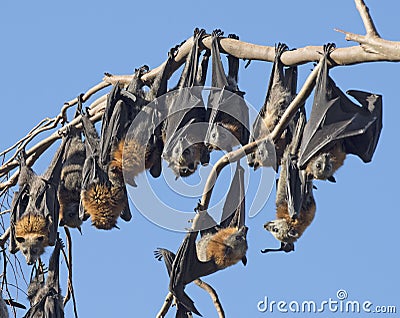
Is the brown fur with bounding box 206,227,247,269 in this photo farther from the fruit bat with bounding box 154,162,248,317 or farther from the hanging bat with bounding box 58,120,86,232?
the hanging bat with bounding box 58,120,86,232

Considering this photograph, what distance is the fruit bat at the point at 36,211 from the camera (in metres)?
14.2

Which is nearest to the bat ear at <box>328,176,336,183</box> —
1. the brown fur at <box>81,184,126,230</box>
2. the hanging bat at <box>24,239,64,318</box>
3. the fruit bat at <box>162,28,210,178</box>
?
the fruit bat at <box>162,28,210,178</box>

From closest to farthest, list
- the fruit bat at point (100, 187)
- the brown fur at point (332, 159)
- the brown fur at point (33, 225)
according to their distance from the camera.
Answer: the brown fur at point (332, 159) < the fruit bat at point (100, 187) < the brown fur at point (33, 225)

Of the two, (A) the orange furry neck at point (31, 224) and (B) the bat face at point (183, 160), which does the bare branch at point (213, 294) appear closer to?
(B) the bat face at point (183, 160)

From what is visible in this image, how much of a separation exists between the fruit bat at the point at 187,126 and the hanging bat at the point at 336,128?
1.54 meters

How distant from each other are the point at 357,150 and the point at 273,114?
5.33ft

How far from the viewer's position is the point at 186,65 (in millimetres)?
12742

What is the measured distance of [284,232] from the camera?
13.5m

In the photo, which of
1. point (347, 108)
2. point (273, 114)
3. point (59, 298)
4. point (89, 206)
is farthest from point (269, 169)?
point (59, 298)

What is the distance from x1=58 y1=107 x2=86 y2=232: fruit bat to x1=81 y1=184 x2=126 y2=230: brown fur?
0.74m

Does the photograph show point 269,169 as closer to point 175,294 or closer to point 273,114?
point 273,114

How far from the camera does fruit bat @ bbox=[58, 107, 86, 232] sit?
15.2 m

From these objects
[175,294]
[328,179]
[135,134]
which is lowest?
[175,294]

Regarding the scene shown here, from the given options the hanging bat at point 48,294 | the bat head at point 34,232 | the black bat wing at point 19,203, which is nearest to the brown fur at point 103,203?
the bat head at point 34,232
